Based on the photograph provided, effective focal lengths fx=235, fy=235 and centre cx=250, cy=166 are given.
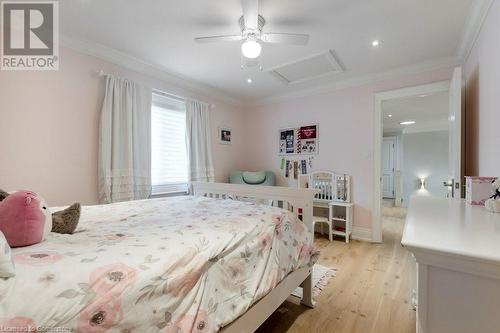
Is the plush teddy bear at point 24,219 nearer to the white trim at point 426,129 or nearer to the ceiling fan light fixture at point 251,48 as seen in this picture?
the ceiling fan light fixture at point 251,48

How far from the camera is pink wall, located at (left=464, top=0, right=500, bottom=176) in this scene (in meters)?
1.56

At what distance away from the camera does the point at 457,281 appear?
25.3 inches

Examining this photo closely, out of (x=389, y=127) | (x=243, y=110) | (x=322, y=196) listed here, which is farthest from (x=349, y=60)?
(x=389, y=127)

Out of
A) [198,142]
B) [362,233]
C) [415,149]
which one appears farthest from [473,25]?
[415,149]

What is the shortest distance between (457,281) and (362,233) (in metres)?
2.98

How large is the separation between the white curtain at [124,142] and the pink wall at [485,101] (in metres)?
3.18

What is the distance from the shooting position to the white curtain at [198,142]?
11.3 ft

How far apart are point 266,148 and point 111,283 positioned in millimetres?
3768

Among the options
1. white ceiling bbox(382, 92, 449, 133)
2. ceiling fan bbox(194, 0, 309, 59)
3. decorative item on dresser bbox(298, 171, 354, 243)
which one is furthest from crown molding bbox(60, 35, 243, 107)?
white ceiling bbox(382, 92, 449, 133)

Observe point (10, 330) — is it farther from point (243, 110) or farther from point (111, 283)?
point (243, 110)

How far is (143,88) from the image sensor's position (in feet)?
9.45

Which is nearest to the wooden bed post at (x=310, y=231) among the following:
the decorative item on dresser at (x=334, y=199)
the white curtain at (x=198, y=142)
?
the decorative item on dresser at (x=334, y=199)

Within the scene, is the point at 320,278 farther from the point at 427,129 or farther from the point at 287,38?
the point at 427,129

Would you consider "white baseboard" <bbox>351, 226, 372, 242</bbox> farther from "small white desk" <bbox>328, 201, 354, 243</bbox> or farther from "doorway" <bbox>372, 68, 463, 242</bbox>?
"doorway" <bbox>372, 68, 463, 242</bbox>
